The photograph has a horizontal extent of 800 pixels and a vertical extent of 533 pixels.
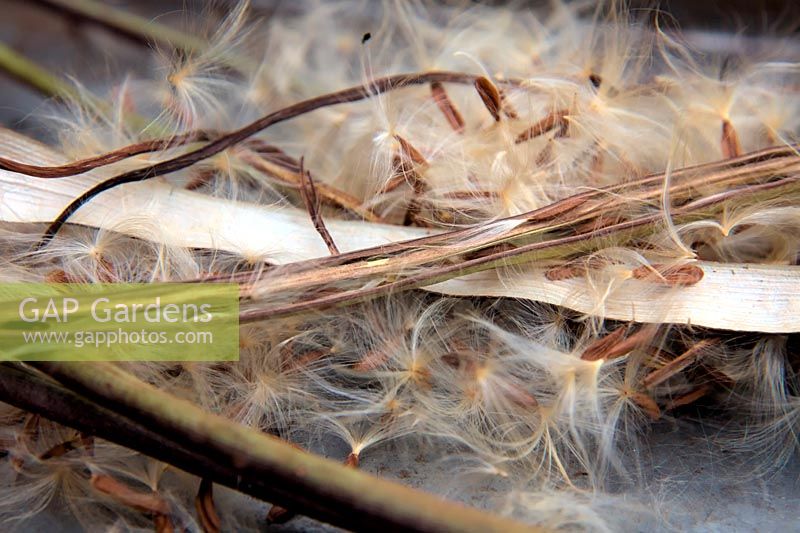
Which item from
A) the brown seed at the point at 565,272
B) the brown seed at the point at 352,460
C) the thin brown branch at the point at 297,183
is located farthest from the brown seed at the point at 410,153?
the brown seed at the point at 352,460

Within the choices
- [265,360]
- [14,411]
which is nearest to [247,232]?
[265,360]

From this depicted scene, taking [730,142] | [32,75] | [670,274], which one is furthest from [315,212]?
[32,75]

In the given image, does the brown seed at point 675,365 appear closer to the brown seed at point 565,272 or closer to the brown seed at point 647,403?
the brown seed at point 647,403

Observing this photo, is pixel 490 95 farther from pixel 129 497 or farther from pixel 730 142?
pixel 129 497

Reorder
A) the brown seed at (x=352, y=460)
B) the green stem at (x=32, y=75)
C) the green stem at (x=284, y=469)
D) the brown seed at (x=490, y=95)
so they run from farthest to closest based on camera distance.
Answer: the green stem at (x=32, y=75)
the brown seed at (x=490, y=95)
the brown seed at (x=352, y=460)
the green stem at (x=284, y=469)

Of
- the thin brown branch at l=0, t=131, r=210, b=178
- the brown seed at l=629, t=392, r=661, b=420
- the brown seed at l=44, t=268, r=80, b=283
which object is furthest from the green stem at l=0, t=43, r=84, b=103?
the brown seed at l=629, t=392, r=661, b=420

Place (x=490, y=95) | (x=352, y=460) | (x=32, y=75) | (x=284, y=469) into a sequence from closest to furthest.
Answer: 1. (x=284, y=469)
2. (x=352, y=460)
3. (x=490, y=95)
4. (x=32, y=75)

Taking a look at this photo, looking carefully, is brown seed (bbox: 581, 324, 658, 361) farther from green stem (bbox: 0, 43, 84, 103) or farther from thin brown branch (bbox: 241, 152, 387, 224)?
green stem (bbox: 0, 43, 84, 103)

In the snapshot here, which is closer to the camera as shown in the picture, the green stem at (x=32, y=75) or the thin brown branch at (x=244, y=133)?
the thin brown branch at (x=244, y=133)

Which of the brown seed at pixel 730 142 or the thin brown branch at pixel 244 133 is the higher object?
the thin brown branch at pixel 244 133

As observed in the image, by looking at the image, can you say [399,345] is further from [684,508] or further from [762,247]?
[762,247]
